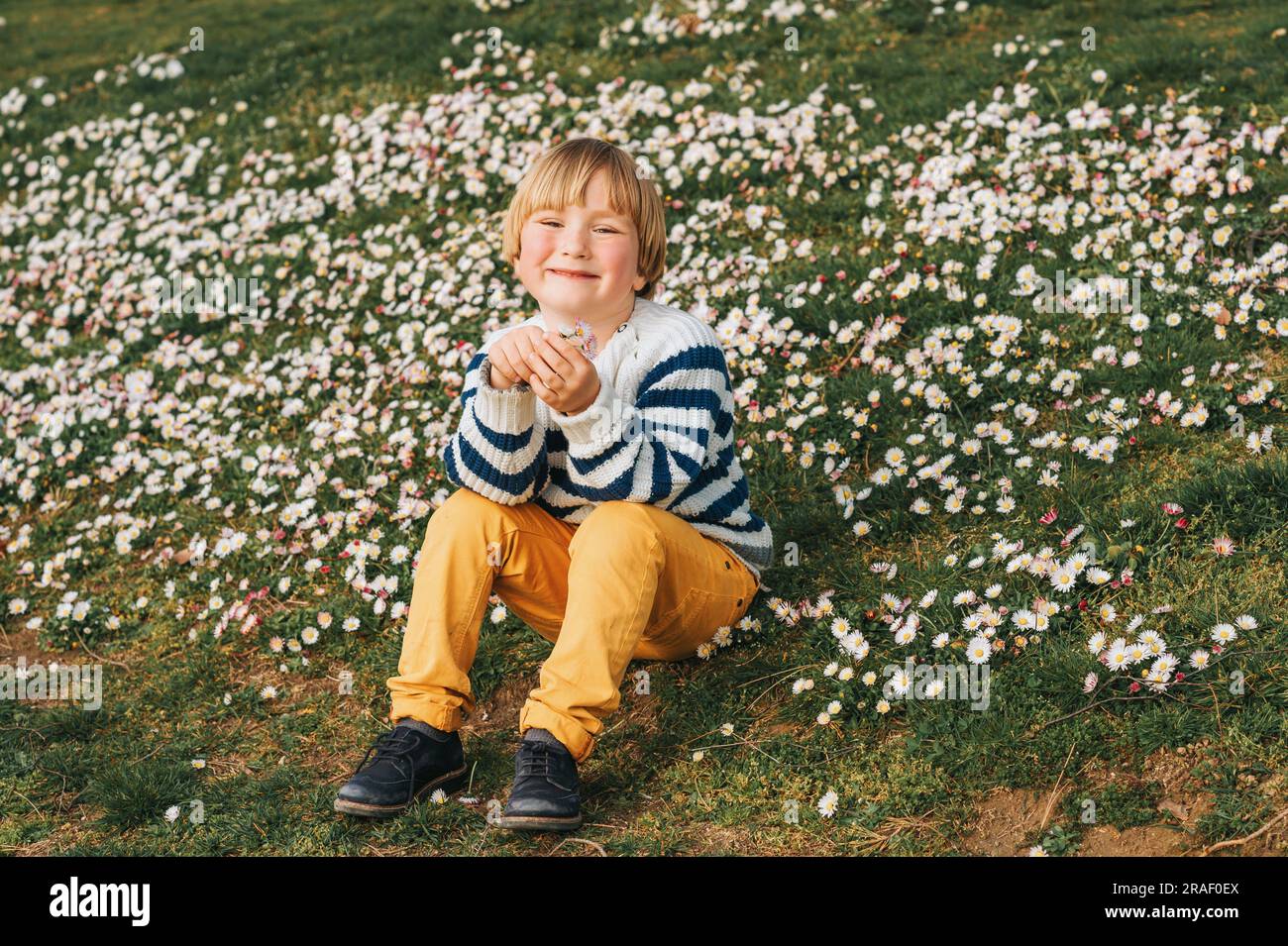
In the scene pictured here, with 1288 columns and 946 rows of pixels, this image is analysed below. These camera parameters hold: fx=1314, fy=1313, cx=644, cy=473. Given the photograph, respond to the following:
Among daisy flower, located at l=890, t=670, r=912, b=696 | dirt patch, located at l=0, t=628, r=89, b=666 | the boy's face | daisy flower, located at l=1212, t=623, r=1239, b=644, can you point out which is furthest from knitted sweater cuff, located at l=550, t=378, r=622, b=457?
dirt patch, located at l=0, t=628, r=89, b=666

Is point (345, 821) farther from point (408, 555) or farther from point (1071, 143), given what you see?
point (1071, 143)

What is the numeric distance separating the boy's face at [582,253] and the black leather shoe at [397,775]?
4.37ft

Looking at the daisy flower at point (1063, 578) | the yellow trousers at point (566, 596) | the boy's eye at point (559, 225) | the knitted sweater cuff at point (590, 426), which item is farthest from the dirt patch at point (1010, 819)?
the boy's eye at point (559, 225)

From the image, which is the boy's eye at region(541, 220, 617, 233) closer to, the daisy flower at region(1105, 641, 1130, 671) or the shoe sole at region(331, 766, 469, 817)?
the shoe sole at region(331, 766, 469, 817)

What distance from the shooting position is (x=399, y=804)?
3818 millimetres

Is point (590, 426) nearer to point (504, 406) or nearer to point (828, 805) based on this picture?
point (504, 406)

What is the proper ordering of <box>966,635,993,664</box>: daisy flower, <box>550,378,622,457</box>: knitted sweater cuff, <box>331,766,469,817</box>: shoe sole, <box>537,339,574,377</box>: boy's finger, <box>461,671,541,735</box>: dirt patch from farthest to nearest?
<box>461,671,541,735</box>: dirt patch < <box>966,635,993,664</box>: daisy flower < <box>331,766,469,817</box>: shoe sole < <box>550,378,622,457</box>: knitted sweater cuff < <box>537,339,574,377</box>: boy's finger

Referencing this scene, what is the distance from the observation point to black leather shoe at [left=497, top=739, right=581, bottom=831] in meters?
3.57

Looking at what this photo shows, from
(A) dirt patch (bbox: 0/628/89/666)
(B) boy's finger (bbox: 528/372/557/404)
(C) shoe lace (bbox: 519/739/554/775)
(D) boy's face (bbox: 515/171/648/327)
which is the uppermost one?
(D) boy's face (bbox: 515/171/648/327)

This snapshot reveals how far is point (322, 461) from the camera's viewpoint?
6062 millimetres

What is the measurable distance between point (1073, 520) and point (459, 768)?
2212 millimetres

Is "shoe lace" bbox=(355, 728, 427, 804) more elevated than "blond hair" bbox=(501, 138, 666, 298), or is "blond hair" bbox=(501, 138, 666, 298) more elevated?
"blond hair" bbox=(501, 138, 666, 298)

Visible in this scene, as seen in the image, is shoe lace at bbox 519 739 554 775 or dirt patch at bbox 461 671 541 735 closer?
shoe lace at bbox 519 739 554 775
